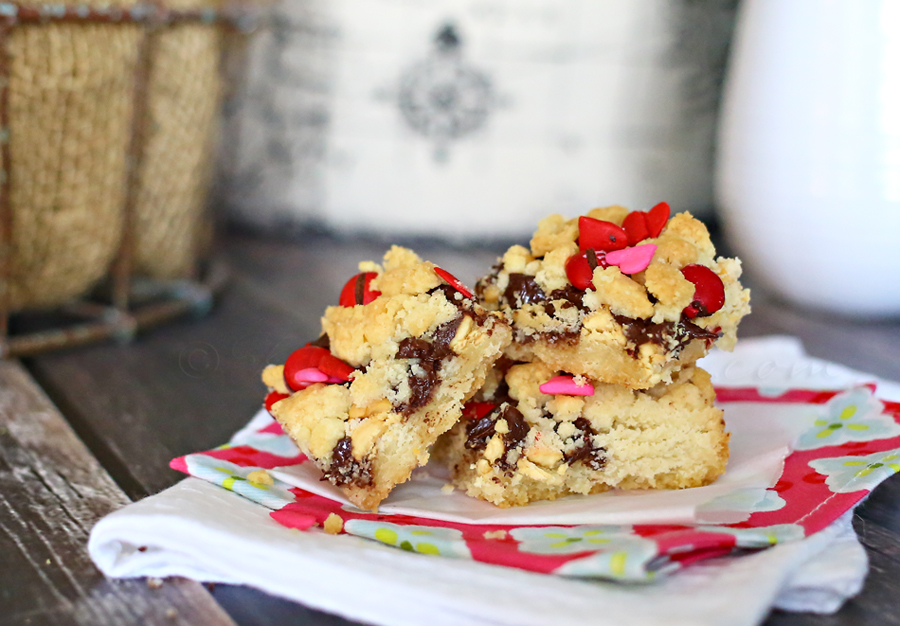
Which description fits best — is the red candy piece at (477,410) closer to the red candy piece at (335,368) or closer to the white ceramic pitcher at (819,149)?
the red candy piece at (335,368)

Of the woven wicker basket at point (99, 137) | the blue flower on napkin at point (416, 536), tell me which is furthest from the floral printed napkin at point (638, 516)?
the woven wicker basket at point (99, 137)

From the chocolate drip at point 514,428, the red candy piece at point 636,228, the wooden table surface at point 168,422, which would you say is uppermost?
the red candy piece at point 636,228

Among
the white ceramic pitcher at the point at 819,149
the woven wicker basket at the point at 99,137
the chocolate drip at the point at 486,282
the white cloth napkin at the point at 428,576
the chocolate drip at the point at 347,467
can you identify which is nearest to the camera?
the white cloth napkin at the point at 428,576

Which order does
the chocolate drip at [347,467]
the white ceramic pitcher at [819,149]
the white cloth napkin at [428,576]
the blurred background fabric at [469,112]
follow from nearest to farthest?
the white cloth napkin at [428,576] → the chocolate drip at [347,467] → the white ceramic pitcher at [819,149] → the blurred background fabric at [469,112]

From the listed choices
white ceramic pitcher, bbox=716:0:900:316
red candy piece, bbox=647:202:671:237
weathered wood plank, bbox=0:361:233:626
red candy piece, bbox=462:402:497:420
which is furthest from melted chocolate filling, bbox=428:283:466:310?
white ceramic pitcher, bbox=716:0:900:316

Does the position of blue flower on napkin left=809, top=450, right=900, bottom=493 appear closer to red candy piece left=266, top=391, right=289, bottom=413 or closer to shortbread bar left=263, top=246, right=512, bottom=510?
shortbread bar left=263, top=246, right=512, bottom=510

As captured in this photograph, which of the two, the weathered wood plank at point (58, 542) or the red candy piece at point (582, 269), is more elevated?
the red candy piece at point (582, 269)
